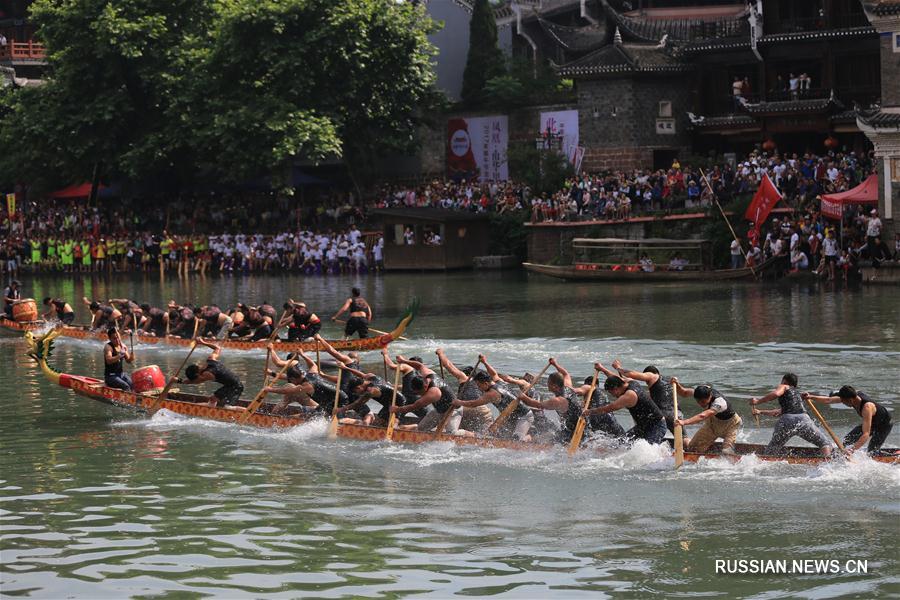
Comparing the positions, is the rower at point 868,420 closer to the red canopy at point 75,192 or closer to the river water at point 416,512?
the river water at point 416,512

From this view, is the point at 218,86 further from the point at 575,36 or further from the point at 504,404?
the point at 504,404

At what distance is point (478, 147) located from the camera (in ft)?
190

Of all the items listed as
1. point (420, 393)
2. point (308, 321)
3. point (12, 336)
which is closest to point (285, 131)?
point (12, 336)

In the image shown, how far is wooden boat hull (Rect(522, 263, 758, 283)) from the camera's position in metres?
42.8

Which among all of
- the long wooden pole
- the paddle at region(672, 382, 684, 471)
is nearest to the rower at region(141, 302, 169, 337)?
the long wooden pole

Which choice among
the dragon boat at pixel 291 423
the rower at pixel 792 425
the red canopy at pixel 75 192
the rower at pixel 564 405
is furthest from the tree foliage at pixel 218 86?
the rower at pixel 792 425

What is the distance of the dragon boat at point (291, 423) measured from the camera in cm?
1731

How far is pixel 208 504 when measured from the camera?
1711 cm

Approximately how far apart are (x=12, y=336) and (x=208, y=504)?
76.7 feet

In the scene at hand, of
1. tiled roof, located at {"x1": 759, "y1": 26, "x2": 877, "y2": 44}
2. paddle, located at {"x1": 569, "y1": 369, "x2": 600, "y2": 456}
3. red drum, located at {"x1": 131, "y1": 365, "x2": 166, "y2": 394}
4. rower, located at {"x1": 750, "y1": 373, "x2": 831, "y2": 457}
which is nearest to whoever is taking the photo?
rower, located at {"x1": 750, "y1": 373, "x2": 831, "y2": 457}

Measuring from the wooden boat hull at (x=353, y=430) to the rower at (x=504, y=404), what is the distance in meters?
0.31

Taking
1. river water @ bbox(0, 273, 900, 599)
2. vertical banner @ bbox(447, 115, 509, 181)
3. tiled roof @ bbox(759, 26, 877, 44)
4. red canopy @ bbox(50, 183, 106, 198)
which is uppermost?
tiled roof @ bbox(759, 26, 877, 44)

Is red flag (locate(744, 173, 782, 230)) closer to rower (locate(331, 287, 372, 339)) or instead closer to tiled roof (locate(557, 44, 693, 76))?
tiled roof (locate(557, 44, 693, 76))

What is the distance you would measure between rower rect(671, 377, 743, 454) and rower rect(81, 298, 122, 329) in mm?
18659
